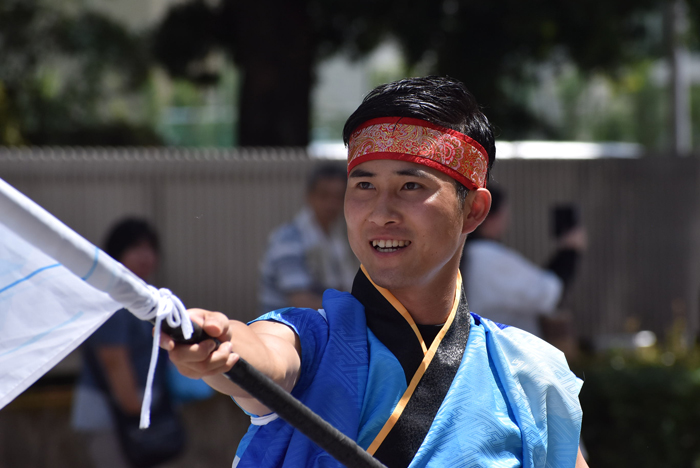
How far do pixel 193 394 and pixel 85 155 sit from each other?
2584 mm

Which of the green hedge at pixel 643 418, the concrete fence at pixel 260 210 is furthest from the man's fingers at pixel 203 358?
the concrete fence at pixel 260 210

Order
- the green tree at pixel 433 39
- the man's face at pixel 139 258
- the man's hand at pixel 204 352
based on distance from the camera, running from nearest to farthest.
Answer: the man's hand at pixel 204 352 < the man's face at pixel 139 258 < the green tree at pixel 433 39

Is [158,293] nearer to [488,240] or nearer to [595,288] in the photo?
[488,240]

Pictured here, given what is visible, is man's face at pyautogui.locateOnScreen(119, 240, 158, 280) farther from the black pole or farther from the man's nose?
the black pole

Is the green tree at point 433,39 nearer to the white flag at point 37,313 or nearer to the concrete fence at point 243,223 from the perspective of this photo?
the concrete fence at point 243,223

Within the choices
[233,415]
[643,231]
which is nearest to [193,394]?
[233,415]

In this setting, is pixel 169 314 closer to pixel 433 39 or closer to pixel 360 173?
pixel 360 173

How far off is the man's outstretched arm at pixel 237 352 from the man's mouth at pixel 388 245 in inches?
8.8

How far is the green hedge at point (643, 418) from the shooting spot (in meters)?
4.67

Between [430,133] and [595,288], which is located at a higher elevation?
[430,133]

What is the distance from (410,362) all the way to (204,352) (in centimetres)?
48

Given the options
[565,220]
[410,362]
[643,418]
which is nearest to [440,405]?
[410,362]

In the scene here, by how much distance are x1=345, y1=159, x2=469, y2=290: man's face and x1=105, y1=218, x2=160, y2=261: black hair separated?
2599 mm

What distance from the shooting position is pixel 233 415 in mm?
5277
